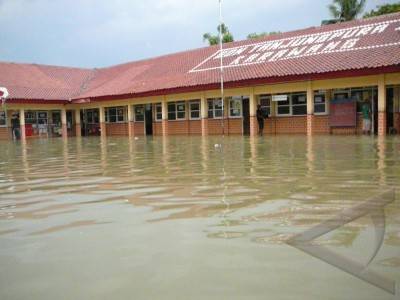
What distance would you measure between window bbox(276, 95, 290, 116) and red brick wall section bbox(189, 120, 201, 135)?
17.8ft

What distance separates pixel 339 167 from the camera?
760 cm

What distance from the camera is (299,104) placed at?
2333 cm

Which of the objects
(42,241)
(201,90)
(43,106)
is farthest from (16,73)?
(42,241)

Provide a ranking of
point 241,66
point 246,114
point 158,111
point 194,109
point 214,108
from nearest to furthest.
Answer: point 241,66 → point 246,114 → point 214,108 → point 194,109 → point 158,111

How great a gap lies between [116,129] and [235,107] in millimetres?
10799

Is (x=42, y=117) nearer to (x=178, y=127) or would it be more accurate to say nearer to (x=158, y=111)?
(x=158, y=111)

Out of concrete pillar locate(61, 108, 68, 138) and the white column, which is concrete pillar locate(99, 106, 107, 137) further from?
the white column

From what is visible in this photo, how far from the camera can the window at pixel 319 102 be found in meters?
22.3

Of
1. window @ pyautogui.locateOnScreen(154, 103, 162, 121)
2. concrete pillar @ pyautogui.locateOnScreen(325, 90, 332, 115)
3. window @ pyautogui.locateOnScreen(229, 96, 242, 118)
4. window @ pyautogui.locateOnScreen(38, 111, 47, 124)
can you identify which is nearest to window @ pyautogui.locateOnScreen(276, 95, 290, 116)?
concrete pillar @ pyautogui.locateOnScreen(325, 90, 332, 115)

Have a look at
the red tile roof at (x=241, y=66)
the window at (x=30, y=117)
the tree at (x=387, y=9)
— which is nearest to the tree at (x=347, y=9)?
the tree at (x=387, y=9)

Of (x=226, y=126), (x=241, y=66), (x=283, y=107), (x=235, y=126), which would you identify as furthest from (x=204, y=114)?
(x=283, y=107)

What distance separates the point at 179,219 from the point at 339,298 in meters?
2.03

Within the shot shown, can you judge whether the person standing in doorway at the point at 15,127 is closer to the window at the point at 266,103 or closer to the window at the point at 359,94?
the window at the point at 266,103

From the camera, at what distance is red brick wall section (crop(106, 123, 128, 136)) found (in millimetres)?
32631
